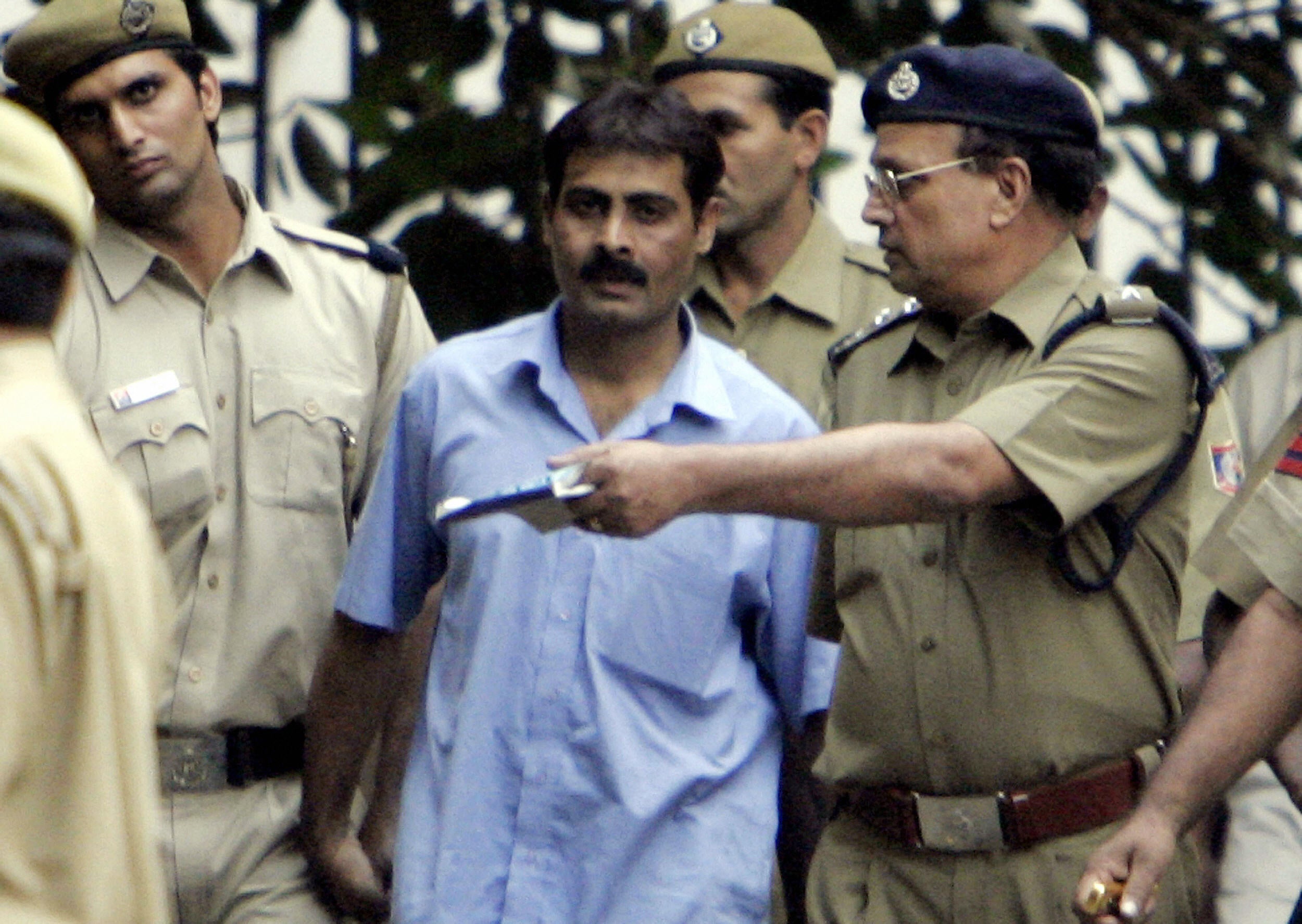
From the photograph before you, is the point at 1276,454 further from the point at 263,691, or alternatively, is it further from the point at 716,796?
the point at 263,691

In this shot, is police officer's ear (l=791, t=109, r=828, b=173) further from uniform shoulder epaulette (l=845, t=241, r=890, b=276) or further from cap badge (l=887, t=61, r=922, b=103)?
cap badge (l=887, t=61, r=922, b=103)

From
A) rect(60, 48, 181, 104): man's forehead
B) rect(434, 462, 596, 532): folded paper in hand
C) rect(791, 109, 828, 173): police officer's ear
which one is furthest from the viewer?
rect(791, 109, 828, 173): police officer's ear

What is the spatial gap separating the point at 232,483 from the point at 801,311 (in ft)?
3.82

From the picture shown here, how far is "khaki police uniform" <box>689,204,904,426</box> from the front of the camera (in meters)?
4.82

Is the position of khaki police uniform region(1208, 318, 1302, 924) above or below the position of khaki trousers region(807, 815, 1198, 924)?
below

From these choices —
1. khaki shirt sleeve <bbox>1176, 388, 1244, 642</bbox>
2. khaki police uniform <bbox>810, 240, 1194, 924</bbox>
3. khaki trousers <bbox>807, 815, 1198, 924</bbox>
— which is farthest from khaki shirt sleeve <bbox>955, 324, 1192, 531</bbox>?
khaki trousers <bbox>807, 815, 1198, 924</bbox>

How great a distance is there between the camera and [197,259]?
4.36m

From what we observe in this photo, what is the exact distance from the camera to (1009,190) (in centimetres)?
383

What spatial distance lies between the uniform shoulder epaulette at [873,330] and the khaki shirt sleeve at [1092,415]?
1.04ft

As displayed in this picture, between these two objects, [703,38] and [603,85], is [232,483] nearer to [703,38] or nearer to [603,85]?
[603,85]

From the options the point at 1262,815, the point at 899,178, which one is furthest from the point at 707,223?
the point at 1262,815

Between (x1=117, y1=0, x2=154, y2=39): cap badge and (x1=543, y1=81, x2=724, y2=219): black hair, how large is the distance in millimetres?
737

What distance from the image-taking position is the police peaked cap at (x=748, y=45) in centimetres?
504

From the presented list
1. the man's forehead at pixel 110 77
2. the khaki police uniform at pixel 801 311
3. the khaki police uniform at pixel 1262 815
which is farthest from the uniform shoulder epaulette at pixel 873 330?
the man's forehead at pixel 110 77
